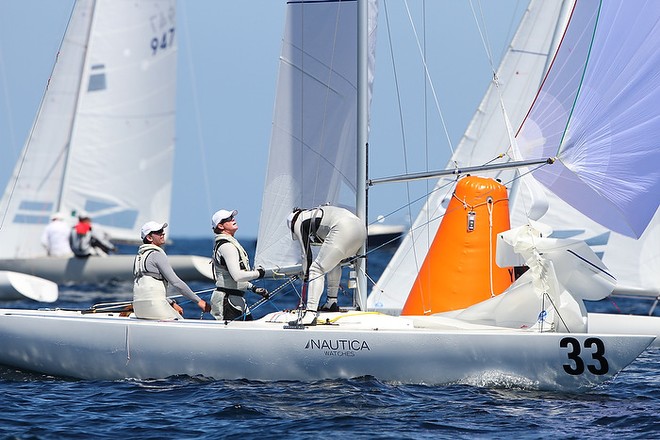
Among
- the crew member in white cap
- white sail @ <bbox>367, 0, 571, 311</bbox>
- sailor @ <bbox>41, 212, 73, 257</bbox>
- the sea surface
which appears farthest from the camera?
sailor @ <bbox>41, 212, 73, 257</bbox>

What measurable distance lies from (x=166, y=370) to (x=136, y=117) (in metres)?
16.6

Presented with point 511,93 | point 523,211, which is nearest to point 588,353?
point 523,211

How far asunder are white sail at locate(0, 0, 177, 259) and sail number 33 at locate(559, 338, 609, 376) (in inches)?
622

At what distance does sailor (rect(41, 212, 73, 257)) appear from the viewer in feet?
73.5

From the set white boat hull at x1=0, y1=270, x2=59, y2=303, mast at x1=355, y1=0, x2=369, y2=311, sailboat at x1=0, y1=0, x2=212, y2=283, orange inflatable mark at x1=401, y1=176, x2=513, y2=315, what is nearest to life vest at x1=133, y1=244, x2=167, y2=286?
mast at x1=355, y1=0, x2=369, y2=311

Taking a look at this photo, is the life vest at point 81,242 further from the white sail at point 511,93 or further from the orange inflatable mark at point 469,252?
the orange inflatable mark at point 469,252

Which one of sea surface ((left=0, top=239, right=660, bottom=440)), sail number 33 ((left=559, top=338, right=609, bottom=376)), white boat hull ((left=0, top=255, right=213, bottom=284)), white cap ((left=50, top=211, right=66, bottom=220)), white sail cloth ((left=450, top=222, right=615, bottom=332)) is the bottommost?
sea surface ((left=0, top=239, right=660, bottom=440))

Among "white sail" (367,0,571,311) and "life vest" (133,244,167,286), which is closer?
"life vest" (133,244,167,286)

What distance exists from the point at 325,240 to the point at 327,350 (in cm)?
101

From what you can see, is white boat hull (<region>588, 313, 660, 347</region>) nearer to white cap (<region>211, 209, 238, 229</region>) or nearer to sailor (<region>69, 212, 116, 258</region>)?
white cap (<region>211, 209, 238, 229</region>)

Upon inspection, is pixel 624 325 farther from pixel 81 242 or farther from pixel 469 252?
pixel 81 242

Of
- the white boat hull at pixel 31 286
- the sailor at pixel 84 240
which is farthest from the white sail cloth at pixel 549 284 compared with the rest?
the sailor at pixel 84 240

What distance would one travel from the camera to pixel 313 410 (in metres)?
8.02

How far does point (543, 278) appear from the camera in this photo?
9.08 metres
